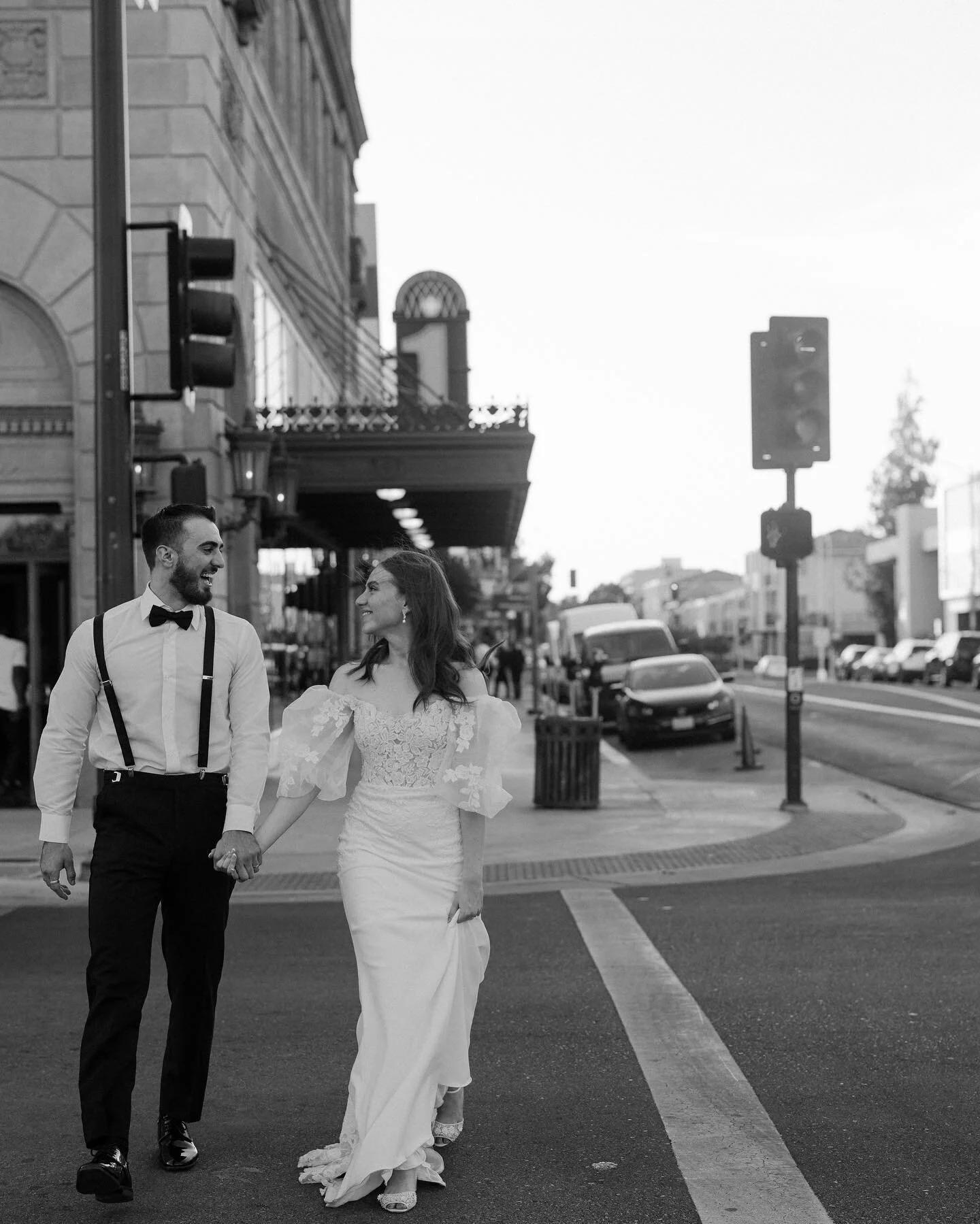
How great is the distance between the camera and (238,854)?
4.48 metres

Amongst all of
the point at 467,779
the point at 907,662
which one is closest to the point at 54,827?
the point at 467,779

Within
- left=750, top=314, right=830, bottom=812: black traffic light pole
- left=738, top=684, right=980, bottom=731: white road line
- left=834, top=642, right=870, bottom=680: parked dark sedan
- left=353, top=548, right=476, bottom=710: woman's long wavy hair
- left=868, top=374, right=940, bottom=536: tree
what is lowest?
left=834, top=642, right=870, bottom=680: parked dark sedan

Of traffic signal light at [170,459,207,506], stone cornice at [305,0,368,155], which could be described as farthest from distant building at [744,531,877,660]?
traffic signal light at [170,459,207,506]

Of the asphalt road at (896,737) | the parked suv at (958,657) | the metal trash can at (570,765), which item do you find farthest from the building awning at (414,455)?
the parked suv at (958,657)

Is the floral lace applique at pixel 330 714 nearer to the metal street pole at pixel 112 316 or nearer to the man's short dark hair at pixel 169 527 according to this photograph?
the man's short dark hair at pixel 169 527

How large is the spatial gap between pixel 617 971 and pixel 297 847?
539 centimetres

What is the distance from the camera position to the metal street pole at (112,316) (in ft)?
34.7

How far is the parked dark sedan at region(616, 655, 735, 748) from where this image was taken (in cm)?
2461

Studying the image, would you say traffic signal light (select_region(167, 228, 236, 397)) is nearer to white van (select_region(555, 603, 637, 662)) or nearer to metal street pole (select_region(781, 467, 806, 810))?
metal street pole (select_region(781, 467, 806, 810))

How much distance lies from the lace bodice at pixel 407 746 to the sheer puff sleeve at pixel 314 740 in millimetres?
119

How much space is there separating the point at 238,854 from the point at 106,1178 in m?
0.89

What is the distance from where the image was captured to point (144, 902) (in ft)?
14.8

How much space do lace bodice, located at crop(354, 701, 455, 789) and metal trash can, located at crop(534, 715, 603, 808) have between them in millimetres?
10493

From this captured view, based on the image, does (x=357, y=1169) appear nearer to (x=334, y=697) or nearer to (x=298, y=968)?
(x=334, y=697)
